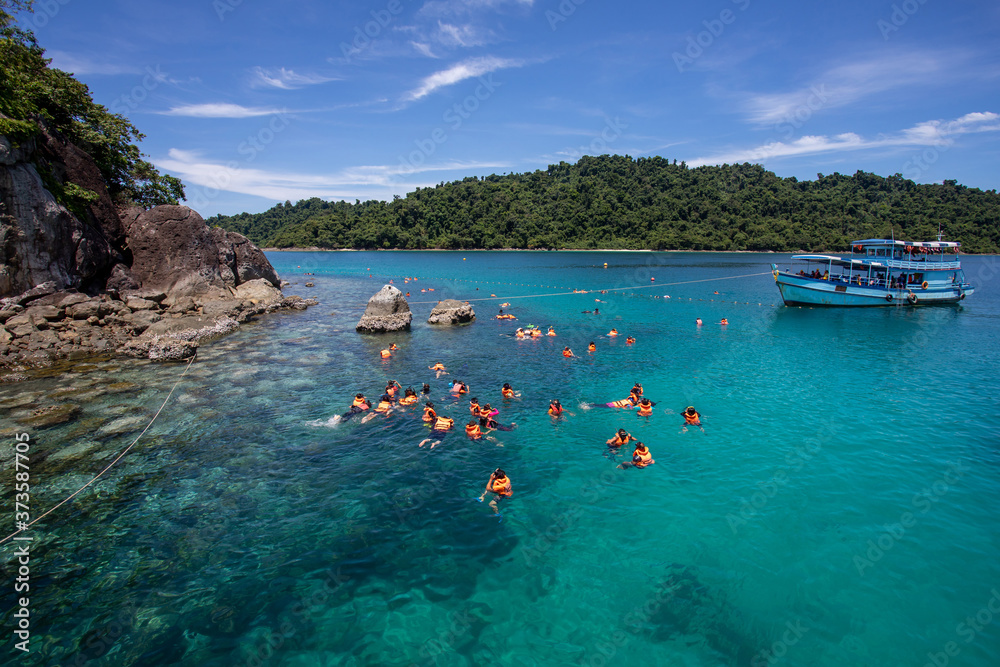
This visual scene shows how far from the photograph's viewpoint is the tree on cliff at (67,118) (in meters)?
26.6

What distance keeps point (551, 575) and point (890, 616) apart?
7.01 m

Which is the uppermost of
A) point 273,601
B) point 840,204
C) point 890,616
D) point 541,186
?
point 541,186

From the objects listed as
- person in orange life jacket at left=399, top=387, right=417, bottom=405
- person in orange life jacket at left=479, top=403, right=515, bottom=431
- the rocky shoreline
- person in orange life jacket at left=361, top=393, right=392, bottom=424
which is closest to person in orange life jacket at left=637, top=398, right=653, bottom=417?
person in orange life jacket at left=479, top=403, right=515, bottom=431

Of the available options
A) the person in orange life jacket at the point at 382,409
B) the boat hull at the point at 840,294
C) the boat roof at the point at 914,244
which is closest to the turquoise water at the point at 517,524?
the person in orange life jacket at the point at 382,409

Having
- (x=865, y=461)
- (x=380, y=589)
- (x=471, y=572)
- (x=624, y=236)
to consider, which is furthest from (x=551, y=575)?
(x=624, y=236)

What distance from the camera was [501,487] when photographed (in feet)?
43.9

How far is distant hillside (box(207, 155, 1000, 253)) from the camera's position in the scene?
481 feet

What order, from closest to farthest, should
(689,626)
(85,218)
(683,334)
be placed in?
1. (689,626)
2. (85,218)
3. (683,334)

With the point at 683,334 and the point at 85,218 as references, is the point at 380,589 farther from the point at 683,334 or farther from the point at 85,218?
the point at 85,218

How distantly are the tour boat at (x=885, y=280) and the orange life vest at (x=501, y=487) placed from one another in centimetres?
4582

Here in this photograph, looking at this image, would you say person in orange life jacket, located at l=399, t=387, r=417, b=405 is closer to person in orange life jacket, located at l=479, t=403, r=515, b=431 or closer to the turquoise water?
the turquoise water

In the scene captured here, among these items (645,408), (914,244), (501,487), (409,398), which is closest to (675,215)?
(914,244)

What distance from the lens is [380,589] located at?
32.7 feet

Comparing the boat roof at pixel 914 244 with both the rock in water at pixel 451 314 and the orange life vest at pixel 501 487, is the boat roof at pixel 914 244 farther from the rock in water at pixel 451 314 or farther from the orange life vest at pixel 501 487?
the orange life vest at pixel 501 487
